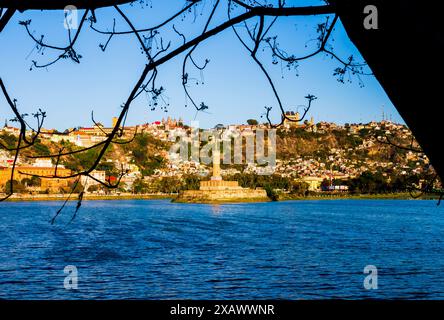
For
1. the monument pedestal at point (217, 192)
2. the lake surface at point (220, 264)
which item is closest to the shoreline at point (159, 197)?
the monument pedestal at point (217, 192)

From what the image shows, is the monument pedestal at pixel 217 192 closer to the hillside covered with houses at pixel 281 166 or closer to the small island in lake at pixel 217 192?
the small island in lake at pixel 217 192

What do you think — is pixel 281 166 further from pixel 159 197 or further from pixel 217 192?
pixel 217 192

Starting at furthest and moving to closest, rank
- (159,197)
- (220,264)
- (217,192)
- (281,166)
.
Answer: (281,166)
(159,197)
(217,192)
(220,264)

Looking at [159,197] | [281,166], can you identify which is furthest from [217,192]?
[281,166]

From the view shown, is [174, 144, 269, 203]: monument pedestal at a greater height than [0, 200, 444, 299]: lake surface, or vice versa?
[174, 144, 269, 203]: monument pedestal

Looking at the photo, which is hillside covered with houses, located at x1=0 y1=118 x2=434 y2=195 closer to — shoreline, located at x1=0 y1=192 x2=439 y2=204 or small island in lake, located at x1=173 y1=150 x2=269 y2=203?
shoreline, located at x1=0 y1=192 x2=439 y2=204

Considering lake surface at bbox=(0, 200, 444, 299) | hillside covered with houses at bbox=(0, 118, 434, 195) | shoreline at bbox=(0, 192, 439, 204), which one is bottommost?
lake surface at bbox=(0, 200, 444, 299)

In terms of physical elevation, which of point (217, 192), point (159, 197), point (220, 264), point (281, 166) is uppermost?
point (281, 166)

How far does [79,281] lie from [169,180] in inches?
2900

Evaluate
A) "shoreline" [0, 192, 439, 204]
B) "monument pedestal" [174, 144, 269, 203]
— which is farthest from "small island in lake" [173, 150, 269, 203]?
"shoreline" [0, 192, 439, 204]

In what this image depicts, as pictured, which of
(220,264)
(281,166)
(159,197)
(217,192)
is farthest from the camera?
(281,166)

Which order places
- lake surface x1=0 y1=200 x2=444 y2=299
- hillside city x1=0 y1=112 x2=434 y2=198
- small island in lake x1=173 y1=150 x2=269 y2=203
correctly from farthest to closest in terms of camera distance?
hillside city x1=0 y1=112 x2=434 y2=198 < small island in lake x1=173 y1=150 x2=269 y2=203 < lake surface x1=0 y1=200 x2=444 y2=299

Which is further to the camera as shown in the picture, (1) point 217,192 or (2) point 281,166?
(2) point 281,166
